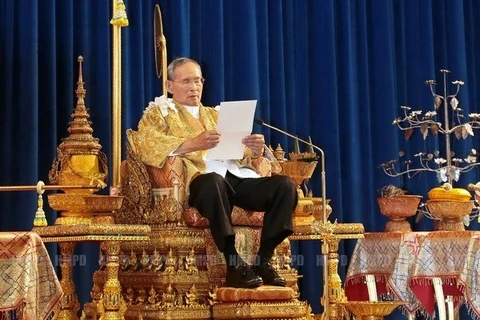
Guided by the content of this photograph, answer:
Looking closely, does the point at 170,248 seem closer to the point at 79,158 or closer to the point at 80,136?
the point at 79,158

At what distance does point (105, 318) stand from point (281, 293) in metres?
0.76

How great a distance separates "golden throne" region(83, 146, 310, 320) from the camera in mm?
4410

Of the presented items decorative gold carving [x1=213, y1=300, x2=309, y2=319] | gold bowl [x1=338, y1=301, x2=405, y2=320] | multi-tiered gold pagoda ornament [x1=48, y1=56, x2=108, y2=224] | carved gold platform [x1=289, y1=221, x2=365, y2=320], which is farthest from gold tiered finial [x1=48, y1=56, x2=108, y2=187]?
gold bowl [x1=338, y1=301, x2=405, y2=320]

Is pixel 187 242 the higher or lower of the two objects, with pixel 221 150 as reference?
lower

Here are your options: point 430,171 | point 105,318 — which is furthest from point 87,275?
point 430,171

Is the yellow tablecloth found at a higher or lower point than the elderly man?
lower

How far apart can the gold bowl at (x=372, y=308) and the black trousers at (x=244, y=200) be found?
0.70m

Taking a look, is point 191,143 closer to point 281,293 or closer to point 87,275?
point 281,293

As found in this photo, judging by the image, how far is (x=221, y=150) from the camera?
4.64 metres

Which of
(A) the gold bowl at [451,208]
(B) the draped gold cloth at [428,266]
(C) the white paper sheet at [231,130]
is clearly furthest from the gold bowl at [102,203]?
(A) the gold bowl at [451,208]

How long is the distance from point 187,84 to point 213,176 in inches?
25.1

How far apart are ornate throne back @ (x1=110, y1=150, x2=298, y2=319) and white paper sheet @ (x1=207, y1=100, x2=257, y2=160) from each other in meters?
0.23

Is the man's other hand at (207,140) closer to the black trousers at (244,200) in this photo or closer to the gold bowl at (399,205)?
the black trousers at (244,200)

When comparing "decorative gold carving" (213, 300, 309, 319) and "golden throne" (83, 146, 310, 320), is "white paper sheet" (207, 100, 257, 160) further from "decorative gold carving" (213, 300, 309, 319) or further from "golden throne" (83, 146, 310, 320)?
"decorative gold carving" (213, 300, 309, 319)
